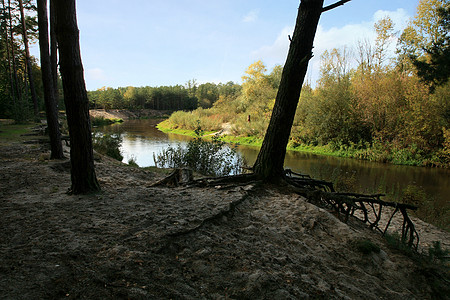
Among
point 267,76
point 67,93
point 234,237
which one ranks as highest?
point 267,76

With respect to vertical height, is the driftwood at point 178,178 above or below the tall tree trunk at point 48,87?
below

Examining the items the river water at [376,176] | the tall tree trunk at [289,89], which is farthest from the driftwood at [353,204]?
the river water at [376,176]

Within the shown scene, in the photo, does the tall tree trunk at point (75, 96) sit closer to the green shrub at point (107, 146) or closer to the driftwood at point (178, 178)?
the driftwood at point (178, 178)

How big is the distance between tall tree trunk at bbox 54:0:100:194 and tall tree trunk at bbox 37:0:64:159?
4476mm

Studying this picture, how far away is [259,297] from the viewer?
2.19 meters

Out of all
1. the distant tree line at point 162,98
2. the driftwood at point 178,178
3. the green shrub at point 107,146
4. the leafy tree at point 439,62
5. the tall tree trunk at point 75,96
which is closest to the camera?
the tall tree trunk at point 75,96

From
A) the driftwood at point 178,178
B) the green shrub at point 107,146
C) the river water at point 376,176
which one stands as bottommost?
the river water at point 376,176

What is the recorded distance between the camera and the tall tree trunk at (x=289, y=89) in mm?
4660

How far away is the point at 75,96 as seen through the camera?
4.18m

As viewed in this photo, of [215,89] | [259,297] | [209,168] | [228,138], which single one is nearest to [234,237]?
[259,297]

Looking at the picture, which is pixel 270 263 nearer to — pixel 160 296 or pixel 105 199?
pixel 160 296

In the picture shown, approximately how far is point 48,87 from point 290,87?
7.20 metres

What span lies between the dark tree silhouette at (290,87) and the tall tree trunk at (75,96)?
10.2ft

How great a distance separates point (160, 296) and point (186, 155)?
9.87 m
